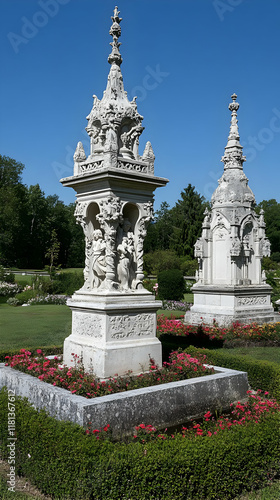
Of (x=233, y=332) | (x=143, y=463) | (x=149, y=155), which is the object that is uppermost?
(x=149, y=155)

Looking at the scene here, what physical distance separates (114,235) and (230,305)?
8993mm

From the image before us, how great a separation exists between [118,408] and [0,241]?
5833 cm

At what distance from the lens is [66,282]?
3347 centimetres

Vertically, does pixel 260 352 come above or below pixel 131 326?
below

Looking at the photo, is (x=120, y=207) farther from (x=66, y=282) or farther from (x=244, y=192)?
(x=66, y=282)

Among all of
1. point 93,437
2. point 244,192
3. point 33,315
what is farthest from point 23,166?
point 93,437

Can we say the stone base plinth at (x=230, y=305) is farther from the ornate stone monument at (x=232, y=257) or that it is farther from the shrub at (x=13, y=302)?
the shrub at (x=13, y=302)

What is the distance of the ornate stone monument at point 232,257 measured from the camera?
16391mm

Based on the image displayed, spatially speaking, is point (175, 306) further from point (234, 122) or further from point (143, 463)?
point (143, 463)

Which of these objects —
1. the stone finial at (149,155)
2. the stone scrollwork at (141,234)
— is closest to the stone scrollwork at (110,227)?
the stone scrollwork at (141,234)

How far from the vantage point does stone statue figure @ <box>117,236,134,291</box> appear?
329 inches

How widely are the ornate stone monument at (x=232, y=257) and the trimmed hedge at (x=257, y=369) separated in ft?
20.4

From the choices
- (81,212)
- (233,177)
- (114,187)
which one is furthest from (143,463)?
(233,177)

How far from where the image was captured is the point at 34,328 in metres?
16.3
